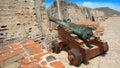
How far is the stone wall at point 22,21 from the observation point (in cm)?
366

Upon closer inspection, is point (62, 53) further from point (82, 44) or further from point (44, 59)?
point (44, 59)

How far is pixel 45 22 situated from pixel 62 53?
1601 millimetres

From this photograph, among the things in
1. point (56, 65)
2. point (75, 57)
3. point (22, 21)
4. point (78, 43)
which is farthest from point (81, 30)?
point (56, 65)

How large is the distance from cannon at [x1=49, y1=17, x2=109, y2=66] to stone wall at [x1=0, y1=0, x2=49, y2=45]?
100cm

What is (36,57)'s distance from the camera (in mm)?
2844

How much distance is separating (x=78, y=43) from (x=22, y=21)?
1903 millimetres

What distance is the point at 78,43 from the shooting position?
5.17m

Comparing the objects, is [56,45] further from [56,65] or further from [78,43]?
[56,65]

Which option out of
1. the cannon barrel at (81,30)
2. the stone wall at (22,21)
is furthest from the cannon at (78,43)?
the stone wall at (22,21)

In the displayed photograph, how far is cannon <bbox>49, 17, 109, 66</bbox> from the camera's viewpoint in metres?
5.00

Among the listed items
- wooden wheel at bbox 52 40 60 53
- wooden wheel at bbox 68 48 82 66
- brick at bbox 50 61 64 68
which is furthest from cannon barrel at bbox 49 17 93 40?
brick at bbox 50 61 64 68

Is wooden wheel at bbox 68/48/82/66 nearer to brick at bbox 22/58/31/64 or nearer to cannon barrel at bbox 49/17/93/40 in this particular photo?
cannon barrel at bbox 49/17/93/40

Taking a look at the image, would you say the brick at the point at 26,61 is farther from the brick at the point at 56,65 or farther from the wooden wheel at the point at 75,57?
the wooden wheel at the point at 75,57

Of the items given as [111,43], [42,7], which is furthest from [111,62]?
[42,7]
